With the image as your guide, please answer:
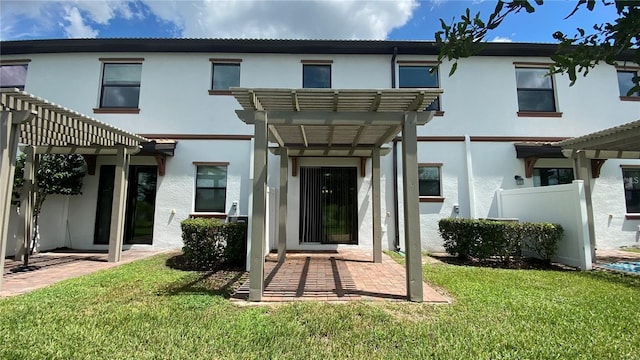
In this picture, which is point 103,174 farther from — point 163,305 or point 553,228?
point 553,228

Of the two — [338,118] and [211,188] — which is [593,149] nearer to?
[338,118]

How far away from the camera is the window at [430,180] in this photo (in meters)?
9.88

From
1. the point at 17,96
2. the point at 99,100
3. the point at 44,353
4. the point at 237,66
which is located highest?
the point at 237,66

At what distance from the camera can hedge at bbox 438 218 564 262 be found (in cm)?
739

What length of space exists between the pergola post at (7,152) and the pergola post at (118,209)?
2.59 m

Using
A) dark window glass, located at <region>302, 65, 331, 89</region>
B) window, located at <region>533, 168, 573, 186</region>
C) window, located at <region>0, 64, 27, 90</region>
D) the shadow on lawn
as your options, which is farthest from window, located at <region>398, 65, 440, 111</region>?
window, located at <region>0, 64, 27, 90</region>

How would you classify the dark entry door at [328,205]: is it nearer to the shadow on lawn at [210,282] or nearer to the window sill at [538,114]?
the shadow on lawn at [210,282]

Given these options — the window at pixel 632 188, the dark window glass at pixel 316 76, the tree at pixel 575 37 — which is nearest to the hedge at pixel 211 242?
the dark window glass at pixel 316 76

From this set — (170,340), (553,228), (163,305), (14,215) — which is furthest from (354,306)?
(14,215)

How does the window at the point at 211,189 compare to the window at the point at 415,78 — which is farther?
the window at the point at 415,78

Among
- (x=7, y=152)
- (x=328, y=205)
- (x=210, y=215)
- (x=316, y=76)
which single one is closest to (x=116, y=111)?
(x=210, y=215)

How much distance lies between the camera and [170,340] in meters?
3.38

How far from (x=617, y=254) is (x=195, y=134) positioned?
40.3 ft

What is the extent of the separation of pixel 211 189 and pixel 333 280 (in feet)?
17.6
